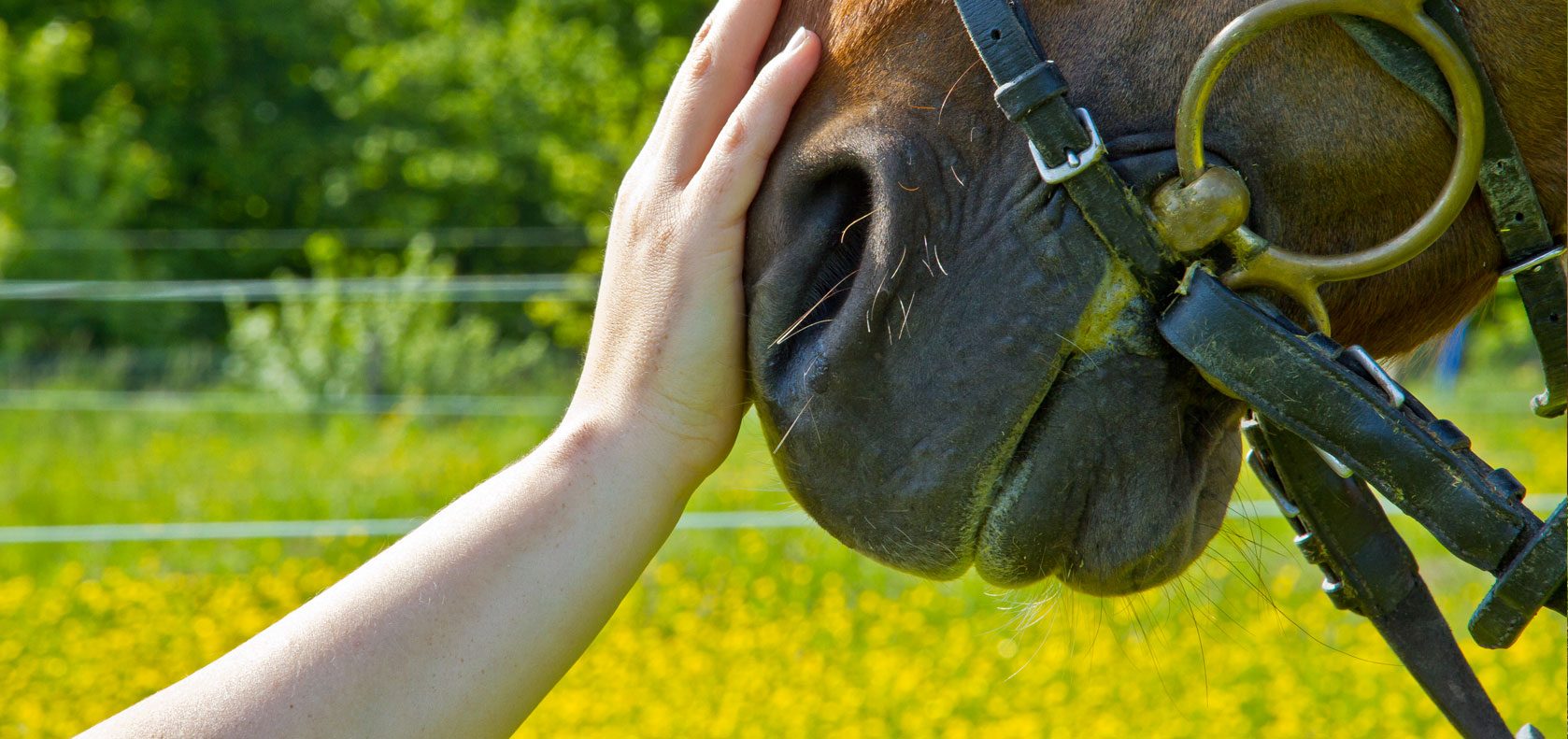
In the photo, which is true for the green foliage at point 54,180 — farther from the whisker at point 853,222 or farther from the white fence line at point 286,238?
the whisker at point 853,222

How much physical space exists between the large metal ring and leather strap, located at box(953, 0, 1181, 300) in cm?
6

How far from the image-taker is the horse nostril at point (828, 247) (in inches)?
52.9

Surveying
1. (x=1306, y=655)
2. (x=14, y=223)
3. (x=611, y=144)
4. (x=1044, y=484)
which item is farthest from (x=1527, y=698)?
(x=14, y=223)

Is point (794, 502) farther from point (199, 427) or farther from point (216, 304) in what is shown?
point (216, 304)

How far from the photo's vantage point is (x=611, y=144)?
14.3 metres

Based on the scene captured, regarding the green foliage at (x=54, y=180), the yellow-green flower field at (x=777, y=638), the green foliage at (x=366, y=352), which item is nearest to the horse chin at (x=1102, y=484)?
the yellow-green flower field at (x=777, y=638)

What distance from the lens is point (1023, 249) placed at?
1.31 meters

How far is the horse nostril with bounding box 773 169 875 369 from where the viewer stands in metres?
1.34

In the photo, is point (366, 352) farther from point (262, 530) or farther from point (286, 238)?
point (286, 238)

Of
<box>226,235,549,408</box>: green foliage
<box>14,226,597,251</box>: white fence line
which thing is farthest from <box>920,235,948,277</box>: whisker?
<box>14,226,597,251</box>: white fence line

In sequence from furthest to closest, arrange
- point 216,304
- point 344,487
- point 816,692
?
point 216,304
point 344,487
point 816,692

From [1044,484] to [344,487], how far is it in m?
5.92

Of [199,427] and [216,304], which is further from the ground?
[199,427]

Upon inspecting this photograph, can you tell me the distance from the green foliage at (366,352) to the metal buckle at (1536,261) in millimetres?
9191
